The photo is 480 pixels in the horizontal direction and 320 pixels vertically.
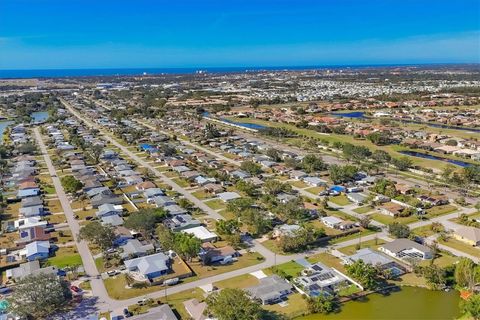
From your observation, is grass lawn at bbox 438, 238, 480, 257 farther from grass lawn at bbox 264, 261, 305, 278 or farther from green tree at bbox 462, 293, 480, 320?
grass lawn at bbox 264, 261, 305, 278

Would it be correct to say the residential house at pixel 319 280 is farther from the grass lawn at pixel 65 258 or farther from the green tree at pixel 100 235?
the grass lawn at pixel 65 258

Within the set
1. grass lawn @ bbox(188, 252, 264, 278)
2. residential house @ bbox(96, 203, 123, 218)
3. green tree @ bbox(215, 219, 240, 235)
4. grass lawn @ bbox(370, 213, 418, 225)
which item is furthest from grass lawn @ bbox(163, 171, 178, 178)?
grass lawn @ bbox(370, 213, 418, 225)

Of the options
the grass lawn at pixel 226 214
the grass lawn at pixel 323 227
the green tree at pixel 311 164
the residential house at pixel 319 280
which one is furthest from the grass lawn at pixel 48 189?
the residential house at pixel 319 280

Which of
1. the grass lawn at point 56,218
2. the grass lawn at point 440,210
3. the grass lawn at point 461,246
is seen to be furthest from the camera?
the grass lawn at point 440,210

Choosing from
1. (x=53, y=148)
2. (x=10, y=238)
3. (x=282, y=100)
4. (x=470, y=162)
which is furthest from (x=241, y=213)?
(x=282, y=100)

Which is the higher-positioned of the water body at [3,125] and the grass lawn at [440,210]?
the water body at [3,125]

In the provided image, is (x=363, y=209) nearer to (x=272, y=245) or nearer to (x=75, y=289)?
(x=272, y=245)

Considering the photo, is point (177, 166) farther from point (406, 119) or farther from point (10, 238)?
point (406, 119)
